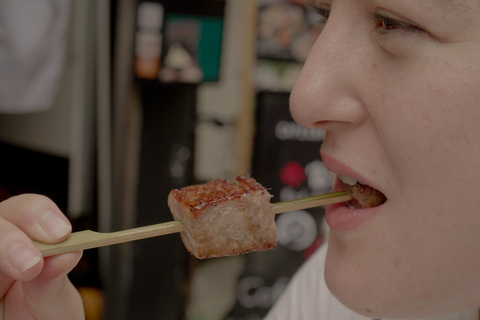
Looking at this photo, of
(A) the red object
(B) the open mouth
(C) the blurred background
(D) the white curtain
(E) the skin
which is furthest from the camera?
(A) the red object

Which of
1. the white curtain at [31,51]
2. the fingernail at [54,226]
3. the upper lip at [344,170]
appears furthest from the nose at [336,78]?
the white curtain at [31,51]

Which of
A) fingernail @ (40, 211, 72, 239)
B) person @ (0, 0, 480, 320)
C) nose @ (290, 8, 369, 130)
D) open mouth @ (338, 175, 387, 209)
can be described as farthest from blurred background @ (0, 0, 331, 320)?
open mouth @ (338, 175, 387, 209)

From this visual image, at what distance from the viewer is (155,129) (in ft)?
11.7

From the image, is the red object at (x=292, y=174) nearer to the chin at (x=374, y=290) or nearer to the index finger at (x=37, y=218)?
the chin at (x=374, y=290)

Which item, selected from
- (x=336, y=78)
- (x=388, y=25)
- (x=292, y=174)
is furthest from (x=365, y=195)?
(x=292, y=174)

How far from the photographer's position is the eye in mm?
1086

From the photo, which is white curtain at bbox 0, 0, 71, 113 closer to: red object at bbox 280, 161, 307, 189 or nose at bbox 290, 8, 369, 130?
nose at bbox 290, 8, 369, 130

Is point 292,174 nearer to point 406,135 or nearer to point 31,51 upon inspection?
point 31,51

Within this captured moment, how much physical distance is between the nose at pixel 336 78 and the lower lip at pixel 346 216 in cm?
27

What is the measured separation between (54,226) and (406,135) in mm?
911

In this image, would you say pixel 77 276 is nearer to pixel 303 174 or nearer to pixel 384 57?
pixel 303 174

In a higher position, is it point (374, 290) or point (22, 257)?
point (22, 257)

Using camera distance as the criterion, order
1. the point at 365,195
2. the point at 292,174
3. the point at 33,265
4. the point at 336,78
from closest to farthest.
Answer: the point at 33,265
the point at 336,78
the point at 365,195
the point at 292,174

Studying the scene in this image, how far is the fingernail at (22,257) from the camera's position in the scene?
3.51 feet
